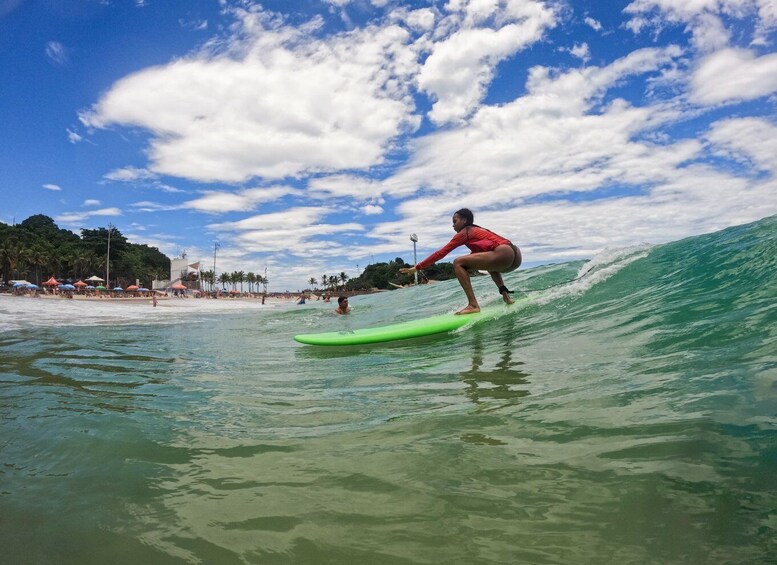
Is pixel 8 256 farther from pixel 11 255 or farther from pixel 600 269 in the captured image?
pixel 600 269

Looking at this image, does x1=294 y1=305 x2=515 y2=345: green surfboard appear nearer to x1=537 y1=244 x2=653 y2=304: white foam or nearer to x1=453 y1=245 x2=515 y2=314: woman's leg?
x1=453 y1=245 x2=515 y2=314: woman's leg

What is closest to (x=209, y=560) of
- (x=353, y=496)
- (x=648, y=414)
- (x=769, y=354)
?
(x=353, y=496)

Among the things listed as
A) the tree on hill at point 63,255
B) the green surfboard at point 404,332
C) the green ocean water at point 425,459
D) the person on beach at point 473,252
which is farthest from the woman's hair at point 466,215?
the tree on hill at point 63,255

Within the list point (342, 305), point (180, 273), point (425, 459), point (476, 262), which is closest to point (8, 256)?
point (180, 273)

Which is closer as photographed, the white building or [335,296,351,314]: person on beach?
[335,296,351,314]: person on beach

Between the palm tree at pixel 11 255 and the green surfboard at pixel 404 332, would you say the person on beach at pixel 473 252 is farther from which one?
the palm tree at pixel 11 255

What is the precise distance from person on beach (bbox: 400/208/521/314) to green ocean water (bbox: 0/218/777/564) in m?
2.79

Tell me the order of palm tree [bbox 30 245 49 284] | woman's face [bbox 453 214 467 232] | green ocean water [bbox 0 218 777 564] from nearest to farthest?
green ocean water [bbox 0 218 777 564]
woman's face [bbox 453 214 467 232]
palm tree [bbox 30 245 49 284]

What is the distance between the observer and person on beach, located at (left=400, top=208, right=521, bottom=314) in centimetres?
703

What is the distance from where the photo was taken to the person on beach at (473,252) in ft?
Answer: 23.1

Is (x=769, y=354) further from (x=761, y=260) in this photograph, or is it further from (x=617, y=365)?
(x=761, y=260)

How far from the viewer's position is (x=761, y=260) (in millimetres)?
5840

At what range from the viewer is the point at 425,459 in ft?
6.51

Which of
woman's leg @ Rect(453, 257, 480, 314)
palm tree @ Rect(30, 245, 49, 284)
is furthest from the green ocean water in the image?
palm tree @ Rect(30, 245, 49, 284)
